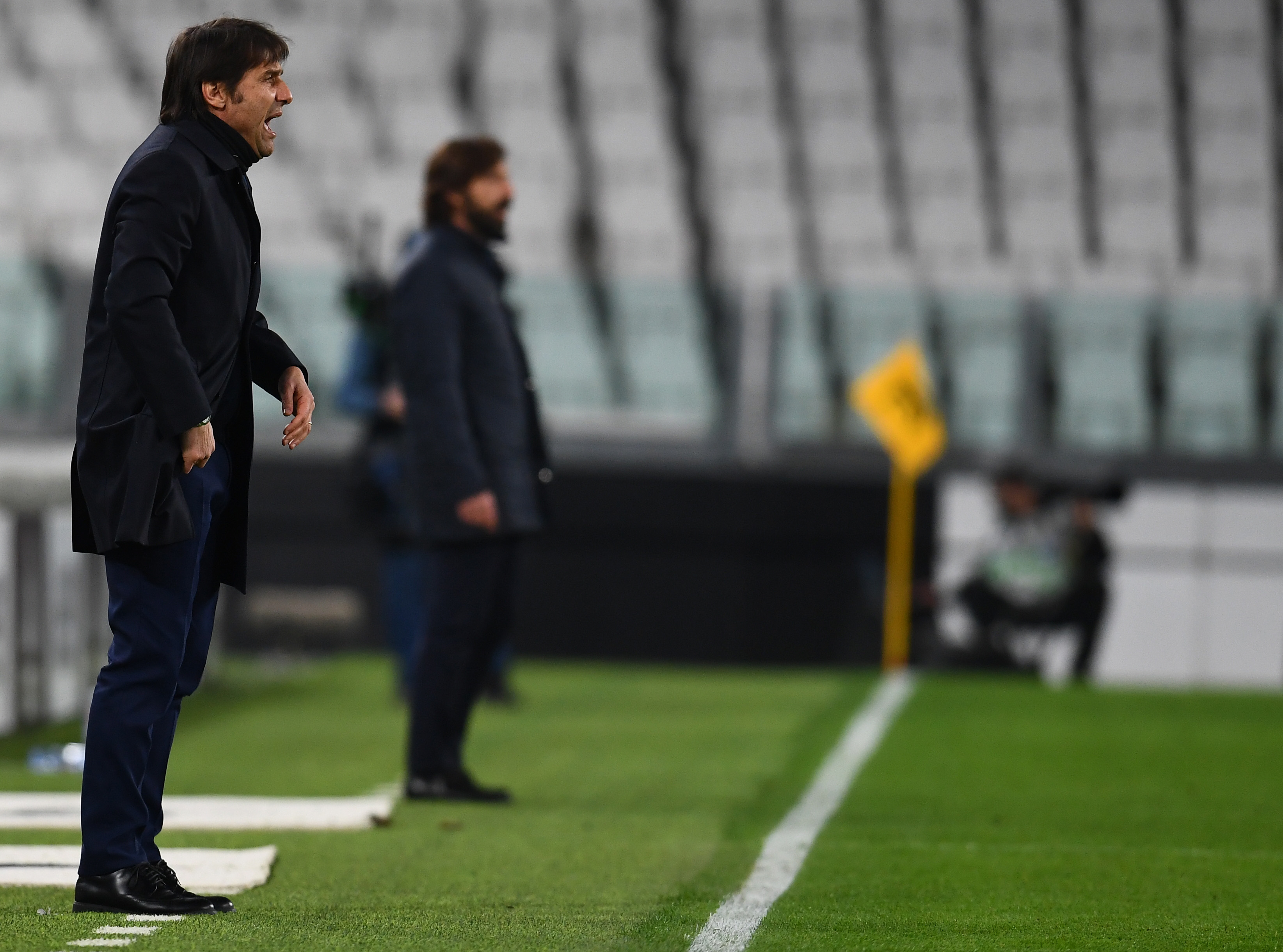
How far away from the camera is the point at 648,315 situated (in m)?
14.5

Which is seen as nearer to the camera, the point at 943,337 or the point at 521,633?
the point at 521,633

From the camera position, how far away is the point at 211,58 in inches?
141

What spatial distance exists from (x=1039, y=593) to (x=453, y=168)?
721 centimetres

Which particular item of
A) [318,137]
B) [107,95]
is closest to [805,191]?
[318,137]

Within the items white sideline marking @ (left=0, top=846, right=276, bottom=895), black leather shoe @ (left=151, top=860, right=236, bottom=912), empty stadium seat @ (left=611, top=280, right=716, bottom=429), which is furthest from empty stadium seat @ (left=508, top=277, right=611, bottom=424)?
black leather shoe @ (left=151, top=860, right=236, bottom=912)

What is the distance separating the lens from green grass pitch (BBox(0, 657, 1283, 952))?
3.48 meters

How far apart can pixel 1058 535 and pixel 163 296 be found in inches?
370

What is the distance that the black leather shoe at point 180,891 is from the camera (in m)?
3.54

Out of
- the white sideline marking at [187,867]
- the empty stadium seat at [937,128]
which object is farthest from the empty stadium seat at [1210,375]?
the white sideline marking at [187,867]

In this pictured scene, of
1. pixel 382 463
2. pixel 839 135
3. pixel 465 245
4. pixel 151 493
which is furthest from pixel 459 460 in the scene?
pixel 839 135

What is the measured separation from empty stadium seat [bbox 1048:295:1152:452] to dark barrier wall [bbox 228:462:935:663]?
72.0 inches

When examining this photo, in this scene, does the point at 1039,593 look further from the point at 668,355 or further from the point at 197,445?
the point at 197,445

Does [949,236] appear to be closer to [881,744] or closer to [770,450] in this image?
[770,450]

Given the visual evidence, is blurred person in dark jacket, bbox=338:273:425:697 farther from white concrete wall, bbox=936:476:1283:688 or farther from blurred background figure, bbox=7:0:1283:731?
white concrete wall, bbox=936:476:1283:688
